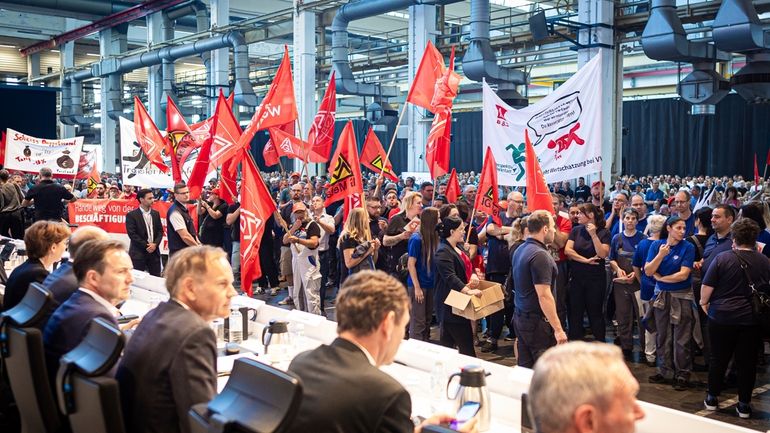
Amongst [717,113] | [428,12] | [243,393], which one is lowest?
[243,393]

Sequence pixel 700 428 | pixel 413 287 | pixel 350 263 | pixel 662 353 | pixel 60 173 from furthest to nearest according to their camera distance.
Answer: pixel 60 173
pixel 350 263
pixel 413 287
pixel 662 353
pixel 700 428

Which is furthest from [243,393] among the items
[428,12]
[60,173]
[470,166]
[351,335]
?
[470,166]

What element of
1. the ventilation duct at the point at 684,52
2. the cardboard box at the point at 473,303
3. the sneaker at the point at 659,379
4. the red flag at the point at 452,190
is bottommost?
the sneaker at the point at 659,379

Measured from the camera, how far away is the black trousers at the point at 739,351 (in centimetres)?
591

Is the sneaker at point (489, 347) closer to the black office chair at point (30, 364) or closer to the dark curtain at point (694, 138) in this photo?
the black office chair at point (30, 364)

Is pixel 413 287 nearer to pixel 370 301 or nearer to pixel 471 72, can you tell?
pixel 370 301

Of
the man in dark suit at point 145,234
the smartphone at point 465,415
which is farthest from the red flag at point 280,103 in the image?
the smartphone at point 465,415

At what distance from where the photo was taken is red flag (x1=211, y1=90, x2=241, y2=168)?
8805 millimetres

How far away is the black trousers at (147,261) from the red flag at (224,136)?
1.64 m

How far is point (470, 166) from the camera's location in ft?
115

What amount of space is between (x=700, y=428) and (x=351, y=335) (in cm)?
127

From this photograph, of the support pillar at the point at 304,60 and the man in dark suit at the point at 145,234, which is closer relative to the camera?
the man in dark suit at the point at 145,234

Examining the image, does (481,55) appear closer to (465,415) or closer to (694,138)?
(465,415)

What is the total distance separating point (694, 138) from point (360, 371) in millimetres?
28151
